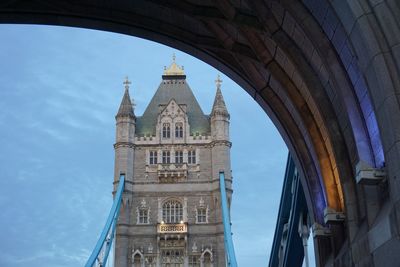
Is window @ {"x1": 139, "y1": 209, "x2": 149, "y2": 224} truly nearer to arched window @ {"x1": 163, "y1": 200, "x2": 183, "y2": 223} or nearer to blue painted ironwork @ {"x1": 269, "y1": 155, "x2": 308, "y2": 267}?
arched window @ {"x1": 163, "y1": 200, "x2": 183, "y2": 223}

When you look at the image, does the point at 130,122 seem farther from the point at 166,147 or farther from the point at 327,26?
the point at 327,26

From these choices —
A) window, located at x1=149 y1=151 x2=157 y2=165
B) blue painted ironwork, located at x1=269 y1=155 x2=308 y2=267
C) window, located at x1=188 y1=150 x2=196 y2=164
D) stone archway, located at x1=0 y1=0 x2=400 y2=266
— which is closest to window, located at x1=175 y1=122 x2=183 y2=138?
window, located at x1=188 y1=150 x2=196 y2=164

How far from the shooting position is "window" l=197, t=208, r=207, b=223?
72438 mm

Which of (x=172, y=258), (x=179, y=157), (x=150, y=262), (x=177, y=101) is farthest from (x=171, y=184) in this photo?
(x=177, y=101)

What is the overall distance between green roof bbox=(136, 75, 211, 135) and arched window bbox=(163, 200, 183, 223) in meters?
9.75

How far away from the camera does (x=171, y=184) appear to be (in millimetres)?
74125

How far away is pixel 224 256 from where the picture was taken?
7000cm

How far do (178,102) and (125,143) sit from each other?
35.0 ft

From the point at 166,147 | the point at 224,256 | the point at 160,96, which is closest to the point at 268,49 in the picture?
the point at 224,256

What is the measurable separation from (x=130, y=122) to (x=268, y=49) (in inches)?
2628

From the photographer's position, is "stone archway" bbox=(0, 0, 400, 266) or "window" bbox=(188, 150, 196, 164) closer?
"stone archway" bbox=(0, 0, 400, 266)

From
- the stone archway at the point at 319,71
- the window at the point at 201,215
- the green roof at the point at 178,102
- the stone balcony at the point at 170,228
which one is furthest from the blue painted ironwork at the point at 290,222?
the green roof at the point at 178,102

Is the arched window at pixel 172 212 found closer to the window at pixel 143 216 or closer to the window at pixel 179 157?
the window at pixel 143 216

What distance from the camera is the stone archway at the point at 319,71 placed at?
823 centimetres
